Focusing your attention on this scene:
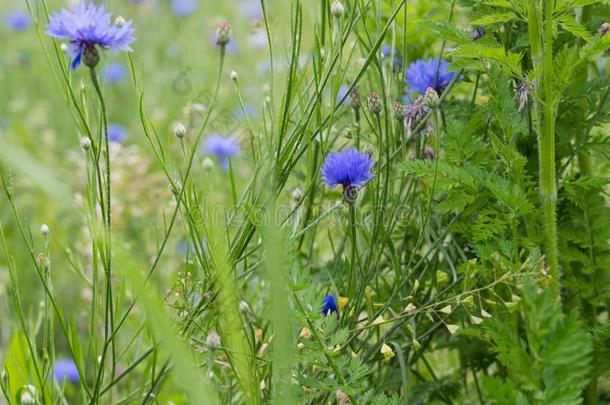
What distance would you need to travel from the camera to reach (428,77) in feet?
4.14

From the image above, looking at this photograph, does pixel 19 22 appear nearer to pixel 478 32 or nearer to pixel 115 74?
pixel 115 74

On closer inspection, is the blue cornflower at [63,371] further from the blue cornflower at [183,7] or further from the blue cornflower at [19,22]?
the blue cornflower at [19,22]

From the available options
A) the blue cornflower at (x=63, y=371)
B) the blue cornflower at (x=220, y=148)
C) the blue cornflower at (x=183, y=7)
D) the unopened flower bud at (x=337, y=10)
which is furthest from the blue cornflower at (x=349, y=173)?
the blue cornflower at (x=183, y=7)

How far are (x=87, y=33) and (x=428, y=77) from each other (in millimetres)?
468

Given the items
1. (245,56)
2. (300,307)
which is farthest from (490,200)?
(245,56)

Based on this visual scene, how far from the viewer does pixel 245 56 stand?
10.5ft

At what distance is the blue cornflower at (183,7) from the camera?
3.23 m

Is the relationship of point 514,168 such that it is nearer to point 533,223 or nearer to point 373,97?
point 533,223

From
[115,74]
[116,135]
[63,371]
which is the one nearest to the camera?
[63,371]

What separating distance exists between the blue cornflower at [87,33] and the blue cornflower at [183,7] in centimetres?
206

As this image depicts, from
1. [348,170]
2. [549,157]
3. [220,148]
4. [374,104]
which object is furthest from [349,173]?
[220,148]

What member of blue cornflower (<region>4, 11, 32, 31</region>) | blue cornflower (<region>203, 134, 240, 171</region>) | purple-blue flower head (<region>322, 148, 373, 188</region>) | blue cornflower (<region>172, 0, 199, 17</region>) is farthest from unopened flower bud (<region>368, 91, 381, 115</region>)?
blue cornflower (<region>4, 11, 32, 31</region>)

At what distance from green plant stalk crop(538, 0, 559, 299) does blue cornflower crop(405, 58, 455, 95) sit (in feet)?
0.75

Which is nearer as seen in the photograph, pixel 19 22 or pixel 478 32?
pixel 478 32
